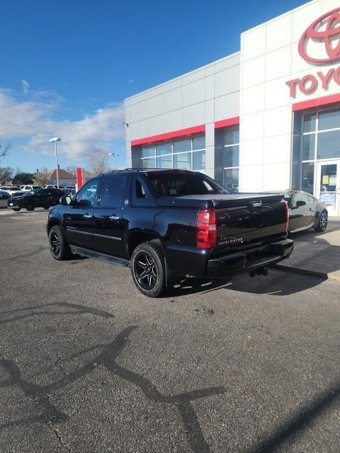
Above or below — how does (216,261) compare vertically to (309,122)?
below

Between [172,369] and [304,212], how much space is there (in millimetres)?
7790

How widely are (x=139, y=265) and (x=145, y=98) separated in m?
21.4

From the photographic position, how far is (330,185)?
1482 cm

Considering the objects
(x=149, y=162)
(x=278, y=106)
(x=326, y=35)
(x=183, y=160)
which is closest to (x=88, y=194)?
(x=278, y=106)

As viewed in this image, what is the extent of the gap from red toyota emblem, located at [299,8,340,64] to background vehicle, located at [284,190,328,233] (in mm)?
6485

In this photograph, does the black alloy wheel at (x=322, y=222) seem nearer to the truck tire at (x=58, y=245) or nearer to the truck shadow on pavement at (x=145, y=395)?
the truck tire at (x=58, y=245)

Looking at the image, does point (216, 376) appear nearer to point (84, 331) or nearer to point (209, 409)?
point (209, 409)

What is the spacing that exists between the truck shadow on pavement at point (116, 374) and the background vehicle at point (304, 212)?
6715 millimetres

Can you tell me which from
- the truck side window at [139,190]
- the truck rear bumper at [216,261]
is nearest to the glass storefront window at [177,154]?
the truck side window at [139,190]

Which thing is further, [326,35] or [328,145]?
[328,145]

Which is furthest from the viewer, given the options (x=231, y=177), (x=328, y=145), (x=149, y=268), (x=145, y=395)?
(x=231, y=177)

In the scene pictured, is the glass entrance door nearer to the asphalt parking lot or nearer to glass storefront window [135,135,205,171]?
glass storefront window [135,135,205,171]

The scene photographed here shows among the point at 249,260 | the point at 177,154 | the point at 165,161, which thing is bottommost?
the point at 249,260

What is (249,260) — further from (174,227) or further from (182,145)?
(182,145)
